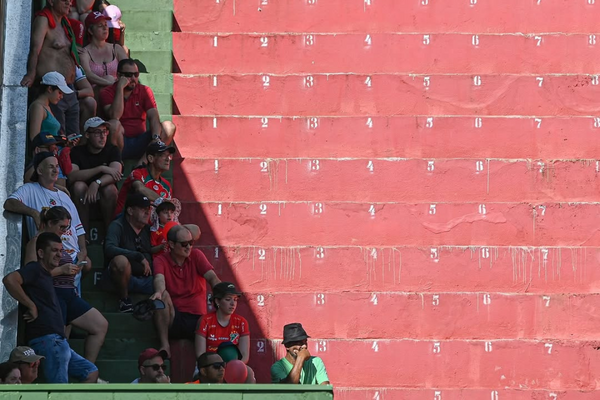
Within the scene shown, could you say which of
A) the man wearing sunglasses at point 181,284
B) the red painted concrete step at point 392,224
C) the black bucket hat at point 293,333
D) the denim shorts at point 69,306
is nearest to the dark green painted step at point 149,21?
the red painted concrete step at point 392,224

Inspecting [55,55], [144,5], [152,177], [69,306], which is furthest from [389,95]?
[69,306]

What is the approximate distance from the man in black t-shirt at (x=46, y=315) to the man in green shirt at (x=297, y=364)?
1.32 metres

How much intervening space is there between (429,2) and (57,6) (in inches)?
157

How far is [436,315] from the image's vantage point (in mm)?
10891

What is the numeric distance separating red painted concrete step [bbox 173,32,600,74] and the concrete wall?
2.24m

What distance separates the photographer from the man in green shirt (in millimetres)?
9797

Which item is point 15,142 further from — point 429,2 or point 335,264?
point 429,2

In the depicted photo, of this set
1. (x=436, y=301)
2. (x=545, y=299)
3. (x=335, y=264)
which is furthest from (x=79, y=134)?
(x=545, y=299)

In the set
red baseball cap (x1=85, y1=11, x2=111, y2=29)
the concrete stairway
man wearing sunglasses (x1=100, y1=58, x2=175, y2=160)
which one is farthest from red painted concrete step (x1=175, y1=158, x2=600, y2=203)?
red baseball cap (x1=85, y1=11, x2=111, y2=29)

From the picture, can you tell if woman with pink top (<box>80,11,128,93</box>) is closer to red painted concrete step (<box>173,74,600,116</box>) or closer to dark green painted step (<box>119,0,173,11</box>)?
red painted concrete step (<box>173,74,600,116</box>)

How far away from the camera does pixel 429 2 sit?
14016mm

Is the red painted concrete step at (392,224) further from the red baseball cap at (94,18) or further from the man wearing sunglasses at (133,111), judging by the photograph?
the red baseball cap at (94,18)

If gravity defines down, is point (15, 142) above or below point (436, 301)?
above

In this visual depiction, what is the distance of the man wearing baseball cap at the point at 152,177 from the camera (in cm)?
1128
